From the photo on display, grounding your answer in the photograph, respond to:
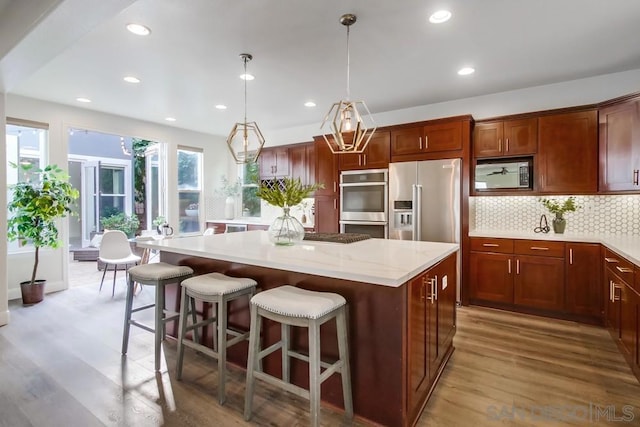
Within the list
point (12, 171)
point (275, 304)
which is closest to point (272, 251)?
point (275, 304)

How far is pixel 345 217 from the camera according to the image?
4.69m

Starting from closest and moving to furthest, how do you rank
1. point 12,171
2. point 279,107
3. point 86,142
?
1. point 12,171
2. point 279,107
3. point 86,142

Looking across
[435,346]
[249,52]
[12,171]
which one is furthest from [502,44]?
[12,171]

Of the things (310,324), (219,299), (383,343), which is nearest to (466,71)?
(383,343)

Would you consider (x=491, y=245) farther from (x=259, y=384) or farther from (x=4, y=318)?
(x=4, y=318)

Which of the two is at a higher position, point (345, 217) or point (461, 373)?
point (345, 217)

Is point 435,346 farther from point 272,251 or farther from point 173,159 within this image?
point 173,159

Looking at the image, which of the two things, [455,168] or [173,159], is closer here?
[455,168]

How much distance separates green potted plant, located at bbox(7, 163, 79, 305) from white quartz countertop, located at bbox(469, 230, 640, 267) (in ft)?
16.5

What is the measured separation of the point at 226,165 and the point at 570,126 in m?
5.71

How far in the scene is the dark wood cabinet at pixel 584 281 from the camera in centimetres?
323

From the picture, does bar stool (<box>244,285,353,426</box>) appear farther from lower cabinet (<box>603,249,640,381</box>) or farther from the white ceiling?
lower cabinet (<box>603,249,640,381</box>)

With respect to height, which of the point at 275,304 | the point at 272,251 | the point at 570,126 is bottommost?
the point at 275,304

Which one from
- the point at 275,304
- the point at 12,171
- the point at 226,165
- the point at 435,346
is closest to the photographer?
the point at 275,304
